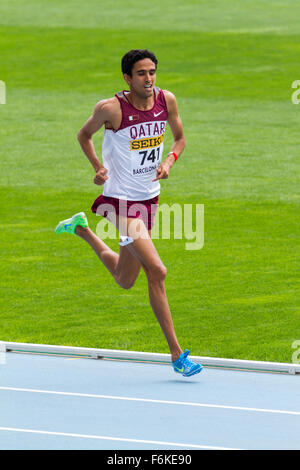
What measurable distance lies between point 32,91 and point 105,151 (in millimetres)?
20662

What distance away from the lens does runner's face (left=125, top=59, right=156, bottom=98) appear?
7895mm

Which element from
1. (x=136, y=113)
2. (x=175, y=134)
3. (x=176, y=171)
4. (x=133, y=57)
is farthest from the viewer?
(x=176, y=171)

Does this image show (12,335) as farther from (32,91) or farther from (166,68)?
(166,68)

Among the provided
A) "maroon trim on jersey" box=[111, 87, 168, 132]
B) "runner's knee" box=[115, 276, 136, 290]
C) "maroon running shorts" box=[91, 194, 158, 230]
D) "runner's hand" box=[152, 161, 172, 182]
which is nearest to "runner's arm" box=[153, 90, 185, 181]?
"runner's hand" box=[152, 161, 172, 182]

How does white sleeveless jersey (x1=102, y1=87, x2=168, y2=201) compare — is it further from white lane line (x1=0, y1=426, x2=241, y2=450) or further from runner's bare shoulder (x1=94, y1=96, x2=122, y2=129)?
white lane line (x1=0, y1=426, x2=241, y2=450)

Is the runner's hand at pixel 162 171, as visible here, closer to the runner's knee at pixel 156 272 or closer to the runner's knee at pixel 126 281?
the runner's knee at pixel 156 272

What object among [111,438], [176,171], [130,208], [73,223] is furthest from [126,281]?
[176,171]

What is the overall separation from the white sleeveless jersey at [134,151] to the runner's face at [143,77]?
16cm

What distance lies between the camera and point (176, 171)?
2019 cm

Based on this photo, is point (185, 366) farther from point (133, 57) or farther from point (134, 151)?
point (133, 57)

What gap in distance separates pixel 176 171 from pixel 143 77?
12.3 metres

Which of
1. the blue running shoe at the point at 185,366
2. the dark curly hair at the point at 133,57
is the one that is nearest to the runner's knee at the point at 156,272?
the blue running shoe at the point at 185,366

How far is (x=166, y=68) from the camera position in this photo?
1206 inches

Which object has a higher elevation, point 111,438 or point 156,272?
point 156,272
